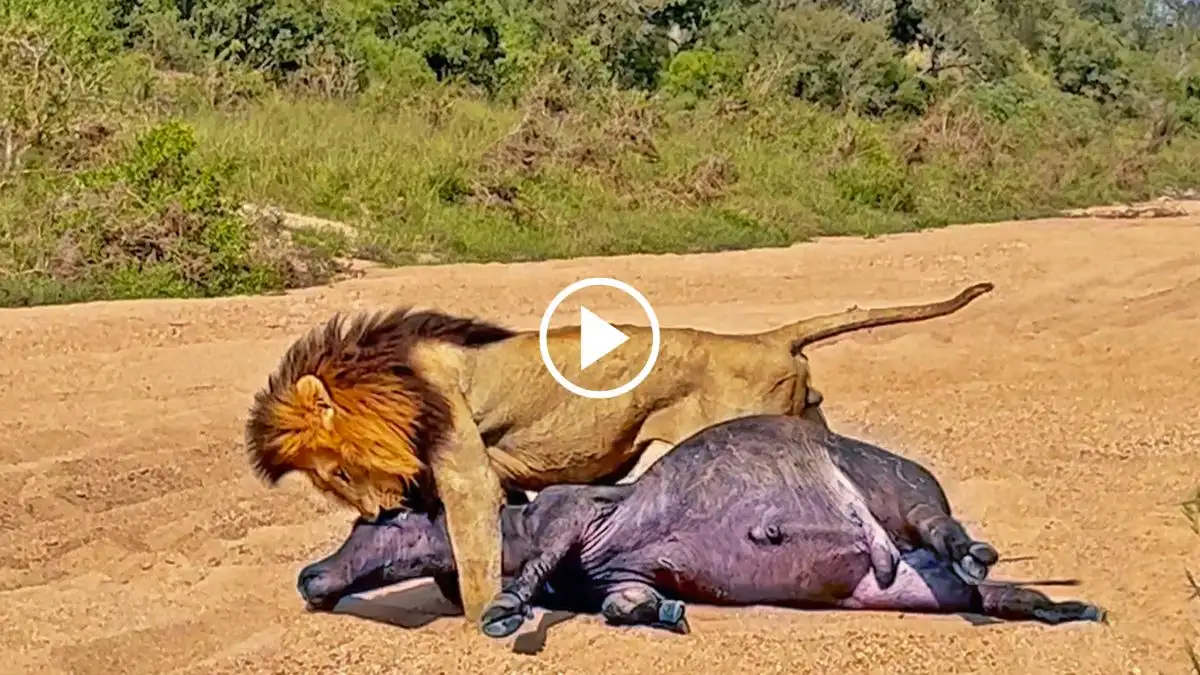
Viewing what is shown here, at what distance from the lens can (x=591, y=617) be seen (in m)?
4.44

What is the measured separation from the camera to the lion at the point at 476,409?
14.2 ft

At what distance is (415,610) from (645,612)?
24.5 inches

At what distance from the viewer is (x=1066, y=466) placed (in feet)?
20.8

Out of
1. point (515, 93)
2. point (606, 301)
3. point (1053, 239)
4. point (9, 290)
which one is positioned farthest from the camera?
point (515, 93)

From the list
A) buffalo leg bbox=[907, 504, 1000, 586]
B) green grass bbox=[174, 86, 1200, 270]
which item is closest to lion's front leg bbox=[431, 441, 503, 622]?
buffalo leg bbox=[907, 504, 1000, 586]

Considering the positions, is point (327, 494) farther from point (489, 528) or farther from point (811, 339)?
point (811, 339)

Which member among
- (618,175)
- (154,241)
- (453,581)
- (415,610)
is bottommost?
(618,175)

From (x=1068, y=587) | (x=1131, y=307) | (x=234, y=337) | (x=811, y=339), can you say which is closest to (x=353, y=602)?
(x=811, y=339)

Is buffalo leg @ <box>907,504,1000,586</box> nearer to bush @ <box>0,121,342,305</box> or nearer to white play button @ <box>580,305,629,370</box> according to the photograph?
white play button @ <box>580,305,629,370</box>

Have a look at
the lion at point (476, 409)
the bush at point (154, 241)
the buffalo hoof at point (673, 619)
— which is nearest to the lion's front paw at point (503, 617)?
the lion at point (476, 409)

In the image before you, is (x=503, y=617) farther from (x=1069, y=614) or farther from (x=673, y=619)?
(x=1069, y=614)

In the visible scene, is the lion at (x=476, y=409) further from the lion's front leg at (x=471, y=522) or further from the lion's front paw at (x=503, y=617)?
the lion's front paw at (x=503, y=617)

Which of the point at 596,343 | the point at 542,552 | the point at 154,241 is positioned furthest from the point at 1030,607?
the point at 154,241

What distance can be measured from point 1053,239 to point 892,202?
2.97 m
